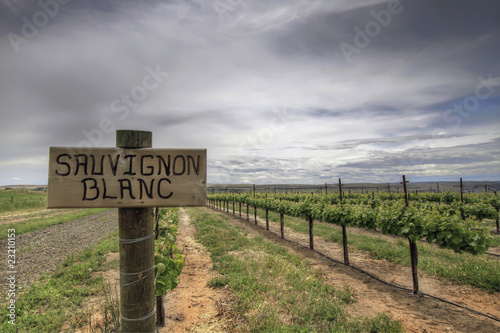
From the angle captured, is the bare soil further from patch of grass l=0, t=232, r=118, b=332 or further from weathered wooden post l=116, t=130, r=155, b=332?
weathered wooden post l=116, t=130, r=155, b=332

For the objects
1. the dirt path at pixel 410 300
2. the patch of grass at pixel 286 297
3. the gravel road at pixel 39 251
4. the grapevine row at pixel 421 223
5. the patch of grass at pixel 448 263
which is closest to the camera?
the patch of grass at pixel 286 297

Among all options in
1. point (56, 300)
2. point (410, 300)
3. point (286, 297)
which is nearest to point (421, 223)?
point (410, 300)

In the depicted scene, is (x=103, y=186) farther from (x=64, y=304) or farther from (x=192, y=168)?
(x=64, y=304)

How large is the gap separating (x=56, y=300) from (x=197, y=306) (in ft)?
10.4

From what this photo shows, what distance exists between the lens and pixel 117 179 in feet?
5.61

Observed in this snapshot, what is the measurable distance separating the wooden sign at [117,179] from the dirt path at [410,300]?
16.8ft

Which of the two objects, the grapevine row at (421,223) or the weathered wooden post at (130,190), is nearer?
the weathered wooden post at (130,190)

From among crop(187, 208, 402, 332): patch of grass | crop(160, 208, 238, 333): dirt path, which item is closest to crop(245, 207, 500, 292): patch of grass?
crop(187, 208, 402, 332): patch of grass

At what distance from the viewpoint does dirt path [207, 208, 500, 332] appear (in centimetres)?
483

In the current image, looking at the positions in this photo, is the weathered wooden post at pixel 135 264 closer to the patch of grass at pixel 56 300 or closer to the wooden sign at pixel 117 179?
the wooden sign at pixel 117 179

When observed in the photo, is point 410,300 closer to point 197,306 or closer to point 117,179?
point 197,306

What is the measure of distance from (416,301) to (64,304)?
7.89 metres

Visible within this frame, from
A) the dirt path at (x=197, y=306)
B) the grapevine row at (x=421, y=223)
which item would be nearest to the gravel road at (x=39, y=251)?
the dirt path at (x=197, y=306)

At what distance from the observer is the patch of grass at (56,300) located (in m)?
4.44
